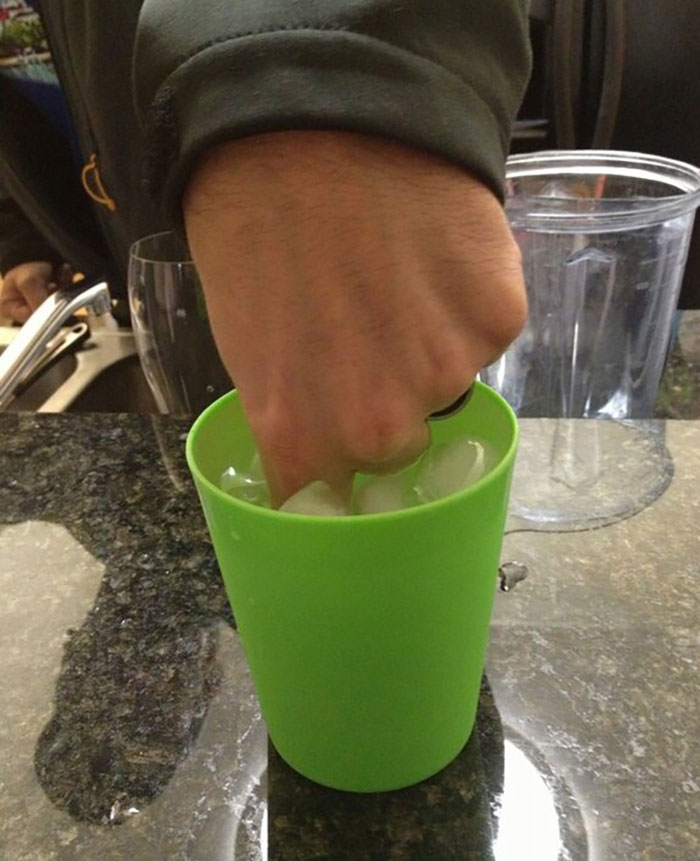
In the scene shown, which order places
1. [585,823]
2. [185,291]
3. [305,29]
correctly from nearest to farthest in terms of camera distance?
[305,29], [585,823], [185,291]

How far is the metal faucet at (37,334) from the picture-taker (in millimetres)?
979

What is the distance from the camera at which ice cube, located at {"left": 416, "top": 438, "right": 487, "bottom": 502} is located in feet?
1.31

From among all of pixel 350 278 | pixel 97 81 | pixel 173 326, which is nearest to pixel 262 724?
pixel 350 278

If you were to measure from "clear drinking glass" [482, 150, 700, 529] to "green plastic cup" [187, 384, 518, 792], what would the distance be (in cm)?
27

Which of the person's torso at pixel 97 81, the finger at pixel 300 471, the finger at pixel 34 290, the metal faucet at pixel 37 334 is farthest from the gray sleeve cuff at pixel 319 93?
the finger at pixel 34 290

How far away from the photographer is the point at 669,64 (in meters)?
1.08

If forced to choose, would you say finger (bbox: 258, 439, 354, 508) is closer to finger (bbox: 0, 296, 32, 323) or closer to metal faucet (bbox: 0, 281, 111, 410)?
metal faucet (bbox: 0, 281, 111, 410)

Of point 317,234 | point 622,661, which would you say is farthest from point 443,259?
point 622,661

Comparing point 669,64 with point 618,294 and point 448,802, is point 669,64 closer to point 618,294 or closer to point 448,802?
point 618,294

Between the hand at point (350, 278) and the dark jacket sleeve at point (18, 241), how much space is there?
45.3 inches

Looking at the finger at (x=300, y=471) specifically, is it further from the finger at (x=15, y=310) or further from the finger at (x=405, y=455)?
the finger at (x=15, y=310)

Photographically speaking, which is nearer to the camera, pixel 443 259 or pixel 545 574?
pixel 443 259

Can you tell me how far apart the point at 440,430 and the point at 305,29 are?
24 centimetres

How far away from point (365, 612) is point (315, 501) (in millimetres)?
52
